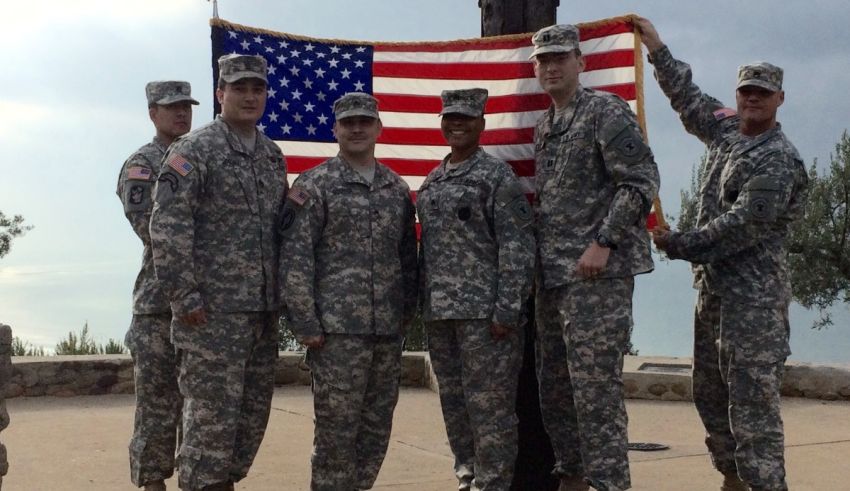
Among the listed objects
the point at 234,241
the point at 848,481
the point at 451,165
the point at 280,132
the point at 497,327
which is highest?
the point at 280,132

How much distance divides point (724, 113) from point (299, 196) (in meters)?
2.25

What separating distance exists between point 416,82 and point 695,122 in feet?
6.08

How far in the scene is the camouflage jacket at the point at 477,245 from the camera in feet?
15.7

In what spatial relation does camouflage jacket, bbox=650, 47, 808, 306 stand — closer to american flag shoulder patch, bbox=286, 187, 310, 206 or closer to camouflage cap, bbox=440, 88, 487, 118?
camouflage cap, bbox=440, 88, 487, 118

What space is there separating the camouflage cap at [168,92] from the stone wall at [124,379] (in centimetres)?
486

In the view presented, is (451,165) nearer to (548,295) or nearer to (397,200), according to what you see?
(397,200)

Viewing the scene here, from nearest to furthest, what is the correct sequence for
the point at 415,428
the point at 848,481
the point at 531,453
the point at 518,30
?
→ the point at 531,453, the point at 518,30, the point at 848,481, the point at 415,428

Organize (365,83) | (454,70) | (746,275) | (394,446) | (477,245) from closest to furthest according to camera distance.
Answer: (477,245)
(746,275)
(454,70)
(365,83)
(394,446)

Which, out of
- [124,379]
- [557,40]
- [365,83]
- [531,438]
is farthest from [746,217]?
[124,379]

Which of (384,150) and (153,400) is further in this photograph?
(384,150)

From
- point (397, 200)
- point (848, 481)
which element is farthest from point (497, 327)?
point (848, 481)

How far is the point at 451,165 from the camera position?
16.5ft

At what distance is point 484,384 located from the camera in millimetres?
4832

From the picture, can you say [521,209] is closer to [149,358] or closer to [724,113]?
[724,113]
